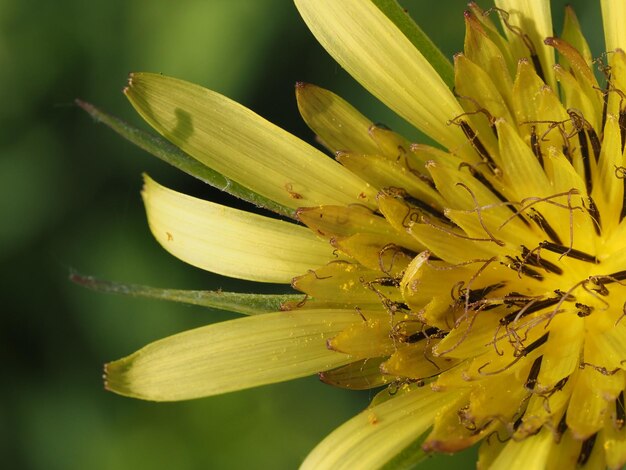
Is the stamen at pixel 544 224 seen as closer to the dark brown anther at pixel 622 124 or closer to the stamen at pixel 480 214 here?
the stamen at pixel 480 214

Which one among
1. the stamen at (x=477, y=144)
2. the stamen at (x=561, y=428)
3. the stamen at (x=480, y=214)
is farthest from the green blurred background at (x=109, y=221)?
the stamen at (x=561, y=428)

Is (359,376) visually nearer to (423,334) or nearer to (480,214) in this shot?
(423,334)

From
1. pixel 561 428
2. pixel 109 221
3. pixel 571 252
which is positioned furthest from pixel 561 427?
pixel 109 221

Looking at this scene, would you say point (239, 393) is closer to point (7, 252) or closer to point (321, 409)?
point (321, 409)

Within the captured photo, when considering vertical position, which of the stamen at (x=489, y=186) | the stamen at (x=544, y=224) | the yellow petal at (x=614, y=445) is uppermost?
the stamen at (x=489, y=186)

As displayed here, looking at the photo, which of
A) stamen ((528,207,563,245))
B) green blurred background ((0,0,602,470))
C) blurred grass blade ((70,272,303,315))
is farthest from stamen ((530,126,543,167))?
green blurred background ((0,0,602,470))

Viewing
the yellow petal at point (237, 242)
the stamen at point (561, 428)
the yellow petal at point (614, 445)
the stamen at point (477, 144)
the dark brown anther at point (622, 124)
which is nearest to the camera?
the yellow petal at point (614, 445)

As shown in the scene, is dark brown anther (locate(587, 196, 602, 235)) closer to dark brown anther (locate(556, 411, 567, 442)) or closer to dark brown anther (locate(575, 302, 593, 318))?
dark brown anther (locate(575, 302, 593, 318))

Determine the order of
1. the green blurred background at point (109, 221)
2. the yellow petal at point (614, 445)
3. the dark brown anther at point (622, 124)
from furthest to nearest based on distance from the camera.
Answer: the green blurred background at point (109, 221) < the dark brown anther at point (622, 124) < the yellow petal at point (614, 445)
